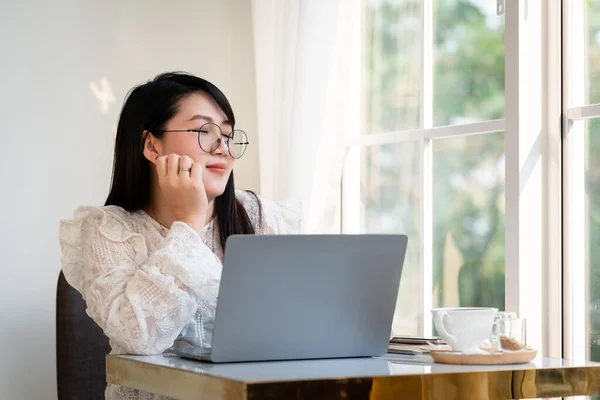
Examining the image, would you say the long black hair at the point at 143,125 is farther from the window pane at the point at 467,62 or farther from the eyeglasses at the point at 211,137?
the window pane at the point at 467,62

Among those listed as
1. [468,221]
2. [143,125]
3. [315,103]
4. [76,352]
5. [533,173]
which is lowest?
[76,352]

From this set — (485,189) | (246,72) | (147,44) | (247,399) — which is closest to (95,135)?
(147,44)

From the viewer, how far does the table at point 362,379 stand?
1.03 m

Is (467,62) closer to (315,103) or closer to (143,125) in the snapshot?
(315,103)

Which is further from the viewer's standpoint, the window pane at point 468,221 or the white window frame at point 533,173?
the window pane at point 468,221

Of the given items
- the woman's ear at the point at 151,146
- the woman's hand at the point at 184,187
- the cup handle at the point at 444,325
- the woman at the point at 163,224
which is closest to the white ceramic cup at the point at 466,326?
the cup handle at the point at 444,325

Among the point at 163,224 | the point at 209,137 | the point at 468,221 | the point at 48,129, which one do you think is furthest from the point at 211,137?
the point at 48,129

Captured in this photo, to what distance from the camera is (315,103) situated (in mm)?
2584

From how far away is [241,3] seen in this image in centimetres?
288

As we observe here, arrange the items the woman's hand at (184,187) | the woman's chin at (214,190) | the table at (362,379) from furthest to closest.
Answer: the woman's chin at (214,190)
the woman's hand at (184,187)
the table at (362,379)

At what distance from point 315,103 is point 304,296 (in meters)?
1.40

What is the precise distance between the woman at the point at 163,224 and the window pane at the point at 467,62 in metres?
0.54

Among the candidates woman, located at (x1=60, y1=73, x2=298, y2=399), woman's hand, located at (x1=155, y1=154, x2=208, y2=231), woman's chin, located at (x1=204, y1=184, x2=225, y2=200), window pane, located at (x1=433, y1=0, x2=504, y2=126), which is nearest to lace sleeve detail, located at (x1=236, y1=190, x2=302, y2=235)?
woman, located at (x1=60, y1=73, x2=298, y2=399)

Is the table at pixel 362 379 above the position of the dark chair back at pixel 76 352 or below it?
above
